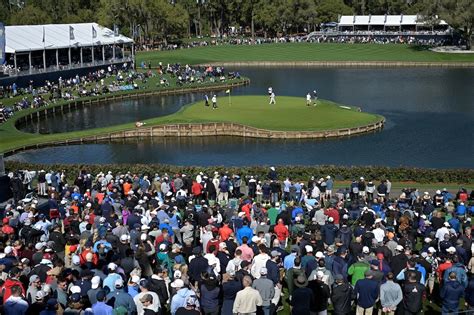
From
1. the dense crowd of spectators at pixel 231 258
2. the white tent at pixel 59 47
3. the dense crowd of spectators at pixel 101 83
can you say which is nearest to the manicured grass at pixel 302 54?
the white tent at pixel 59 47

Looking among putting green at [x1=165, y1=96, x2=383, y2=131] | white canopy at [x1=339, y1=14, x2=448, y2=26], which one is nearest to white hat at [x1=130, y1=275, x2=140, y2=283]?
putting green at [x1=165, y1=96, x2=383, y2=131]

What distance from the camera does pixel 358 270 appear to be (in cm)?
1619

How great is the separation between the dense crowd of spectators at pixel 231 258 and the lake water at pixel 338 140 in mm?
20179

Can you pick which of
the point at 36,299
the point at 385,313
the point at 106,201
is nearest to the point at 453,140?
the point at 106,201

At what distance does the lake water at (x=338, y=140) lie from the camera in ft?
151

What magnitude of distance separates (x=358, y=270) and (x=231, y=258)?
3412mm

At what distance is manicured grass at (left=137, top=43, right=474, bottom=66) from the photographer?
10362cm

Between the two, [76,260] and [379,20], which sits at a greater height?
[379,20]

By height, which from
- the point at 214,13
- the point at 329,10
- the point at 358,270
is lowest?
the point at 358,270

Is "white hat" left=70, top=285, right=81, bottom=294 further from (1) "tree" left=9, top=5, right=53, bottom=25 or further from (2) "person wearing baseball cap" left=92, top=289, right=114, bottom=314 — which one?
(1) "tree" left=9, top=5, right=53, bottom=25

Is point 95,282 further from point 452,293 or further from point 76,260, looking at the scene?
point 452,293

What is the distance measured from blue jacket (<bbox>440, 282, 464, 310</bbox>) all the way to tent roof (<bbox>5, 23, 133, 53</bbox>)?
7091cm

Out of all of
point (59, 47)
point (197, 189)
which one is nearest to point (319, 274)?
point (197, 189)

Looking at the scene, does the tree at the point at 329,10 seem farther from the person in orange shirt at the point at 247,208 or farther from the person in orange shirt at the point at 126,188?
the person in orange shirt at the point at 247,208
